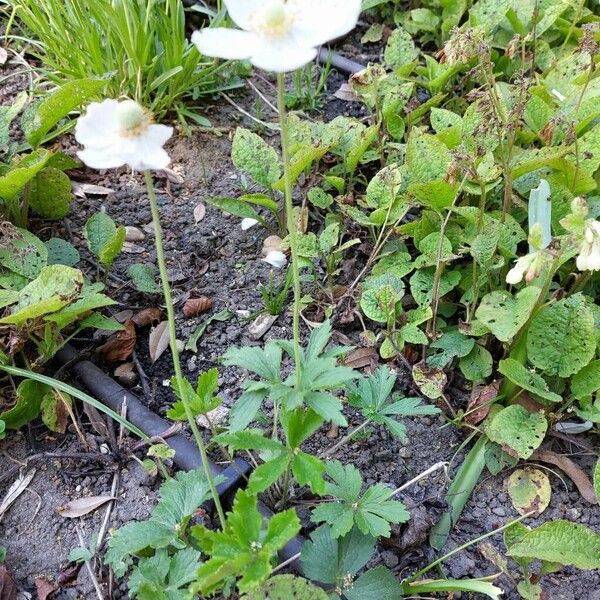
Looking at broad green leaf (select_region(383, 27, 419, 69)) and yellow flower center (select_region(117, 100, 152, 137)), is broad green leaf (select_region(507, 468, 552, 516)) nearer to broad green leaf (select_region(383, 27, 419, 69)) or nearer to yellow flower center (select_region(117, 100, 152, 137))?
yellow flower center (select_region(117, 100, 152, 137))

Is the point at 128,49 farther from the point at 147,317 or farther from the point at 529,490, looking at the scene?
the point at 529,490

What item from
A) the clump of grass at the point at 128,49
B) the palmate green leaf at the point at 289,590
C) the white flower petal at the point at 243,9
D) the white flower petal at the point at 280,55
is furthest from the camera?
the clump of grass at the point at 128,49

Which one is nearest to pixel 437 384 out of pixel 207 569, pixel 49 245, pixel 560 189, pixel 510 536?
pixel 510 536

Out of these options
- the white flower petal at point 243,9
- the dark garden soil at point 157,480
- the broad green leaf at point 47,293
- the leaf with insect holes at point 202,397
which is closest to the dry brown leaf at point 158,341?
the dark garden soil at point 157,480

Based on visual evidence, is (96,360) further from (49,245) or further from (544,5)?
A: (544,5)

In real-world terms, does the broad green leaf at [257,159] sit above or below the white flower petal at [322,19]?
below

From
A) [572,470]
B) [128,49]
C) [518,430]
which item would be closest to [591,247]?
[518,430]

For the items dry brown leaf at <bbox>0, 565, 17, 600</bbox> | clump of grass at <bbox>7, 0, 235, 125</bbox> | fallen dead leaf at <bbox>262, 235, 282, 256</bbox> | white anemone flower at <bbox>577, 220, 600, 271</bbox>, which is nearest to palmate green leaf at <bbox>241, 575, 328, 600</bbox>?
dry brown leaf at <bbox>0, 565, 17, 600</bbox>

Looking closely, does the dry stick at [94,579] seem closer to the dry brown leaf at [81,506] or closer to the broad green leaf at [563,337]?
the dry brown leaf at [81,506]
